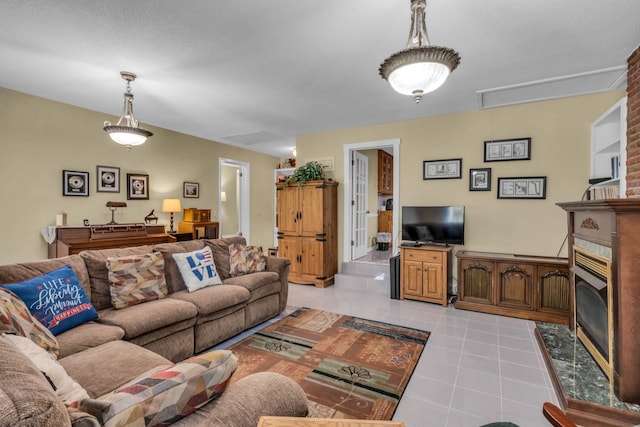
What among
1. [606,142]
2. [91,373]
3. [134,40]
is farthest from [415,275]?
[134,40]

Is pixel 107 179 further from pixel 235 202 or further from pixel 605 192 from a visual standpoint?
pixel 605 192

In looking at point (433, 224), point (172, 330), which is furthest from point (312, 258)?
point (172, 330)

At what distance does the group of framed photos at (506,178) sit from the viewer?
12.6 ft

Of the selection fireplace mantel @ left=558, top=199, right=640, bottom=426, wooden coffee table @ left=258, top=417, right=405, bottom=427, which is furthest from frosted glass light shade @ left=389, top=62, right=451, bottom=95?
wooden coffee table @ left=258, top=417, right=405, bottom=427

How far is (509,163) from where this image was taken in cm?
399

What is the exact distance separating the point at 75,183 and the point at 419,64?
4.61 metres

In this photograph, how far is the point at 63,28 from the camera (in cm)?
232

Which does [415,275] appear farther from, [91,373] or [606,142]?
[91,373]

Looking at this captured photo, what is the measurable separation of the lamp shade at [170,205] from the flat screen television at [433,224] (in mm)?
3711

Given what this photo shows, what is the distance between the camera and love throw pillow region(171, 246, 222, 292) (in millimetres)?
2941

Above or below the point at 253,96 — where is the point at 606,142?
below

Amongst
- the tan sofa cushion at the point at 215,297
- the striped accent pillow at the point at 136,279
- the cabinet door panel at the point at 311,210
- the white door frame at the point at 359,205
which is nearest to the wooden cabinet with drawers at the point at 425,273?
the white door frame at the point at 359,205

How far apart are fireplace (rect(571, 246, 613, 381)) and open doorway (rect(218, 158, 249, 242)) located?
5.88m

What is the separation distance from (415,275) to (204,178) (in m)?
4.34
